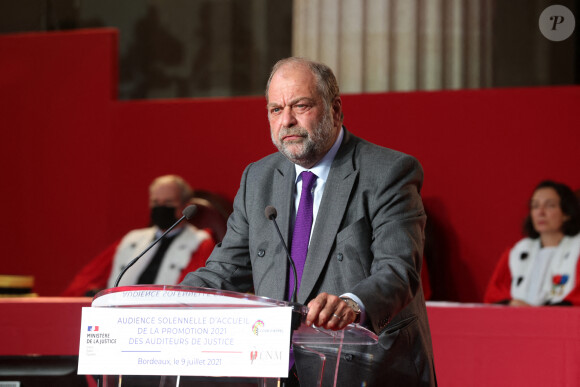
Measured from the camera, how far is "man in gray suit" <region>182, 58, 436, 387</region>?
1.86m

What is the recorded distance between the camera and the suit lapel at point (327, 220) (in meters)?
1.90

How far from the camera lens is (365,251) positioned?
191 cm

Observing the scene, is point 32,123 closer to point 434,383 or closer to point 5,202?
point 5,202

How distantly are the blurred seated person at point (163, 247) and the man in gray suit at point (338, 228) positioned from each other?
297 cm

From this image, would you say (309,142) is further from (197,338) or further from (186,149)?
(186,149)

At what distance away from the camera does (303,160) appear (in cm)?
202

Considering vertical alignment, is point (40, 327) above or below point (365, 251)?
below

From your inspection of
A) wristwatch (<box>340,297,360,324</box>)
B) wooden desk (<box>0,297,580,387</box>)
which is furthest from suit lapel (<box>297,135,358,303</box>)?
wooden desk (<box>0,297,580,387</box>)

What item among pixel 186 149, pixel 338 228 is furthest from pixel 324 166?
pixel 186 149

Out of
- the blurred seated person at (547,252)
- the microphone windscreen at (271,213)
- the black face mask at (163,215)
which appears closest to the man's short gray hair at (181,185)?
the black face mask at (163,215)

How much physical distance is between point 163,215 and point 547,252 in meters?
2.28

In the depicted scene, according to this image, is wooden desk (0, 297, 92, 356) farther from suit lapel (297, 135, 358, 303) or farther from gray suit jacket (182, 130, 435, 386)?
suit lapel (297, 135, 358, 303)

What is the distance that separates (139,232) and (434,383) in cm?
351

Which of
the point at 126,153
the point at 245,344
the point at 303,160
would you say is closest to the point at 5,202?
the point at 126,153
